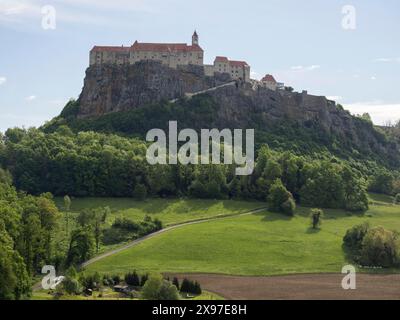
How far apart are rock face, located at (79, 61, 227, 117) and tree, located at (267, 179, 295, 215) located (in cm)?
6334

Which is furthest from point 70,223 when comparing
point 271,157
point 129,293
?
point 271,157

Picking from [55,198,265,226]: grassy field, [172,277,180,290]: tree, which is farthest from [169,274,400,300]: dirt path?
[55,198,265,226]: grassy field

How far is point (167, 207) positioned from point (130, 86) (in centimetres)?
6519

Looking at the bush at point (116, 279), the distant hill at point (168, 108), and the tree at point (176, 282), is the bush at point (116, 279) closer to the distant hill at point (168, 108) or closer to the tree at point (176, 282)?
the tree at point (176, 282)

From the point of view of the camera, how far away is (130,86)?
185 m

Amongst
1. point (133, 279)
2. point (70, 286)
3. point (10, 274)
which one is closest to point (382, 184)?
point (133, 279)

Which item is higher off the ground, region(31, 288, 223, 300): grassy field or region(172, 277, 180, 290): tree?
region(172, 277, 180, 290): tree

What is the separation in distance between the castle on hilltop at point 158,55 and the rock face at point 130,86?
2.51 metres

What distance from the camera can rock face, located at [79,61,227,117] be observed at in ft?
605

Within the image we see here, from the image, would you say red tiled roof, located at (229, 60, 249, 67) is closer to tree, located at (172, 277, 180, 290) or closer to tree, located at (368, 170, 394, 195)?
tree, located at (368, 170, 394, 195)

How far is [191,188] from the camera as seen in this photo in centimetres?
13938

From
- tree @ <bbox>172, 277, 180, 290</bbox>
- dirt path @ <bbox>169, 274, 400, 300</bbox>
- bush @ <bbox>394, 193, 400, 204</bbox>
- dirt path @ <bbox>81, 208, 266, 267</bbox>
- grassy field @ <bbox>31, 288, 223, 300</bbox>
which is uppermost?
bush @ <bbox>394, 193, 400, 204</bbox>

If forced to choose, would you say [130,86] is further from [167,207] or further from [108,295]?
[108,295]
